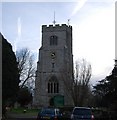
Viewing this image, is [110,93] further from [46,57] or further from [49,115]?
[46,57]

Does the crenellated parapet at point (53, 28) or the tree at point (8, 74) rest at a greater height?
the crenellated parapet at point (53, 28)

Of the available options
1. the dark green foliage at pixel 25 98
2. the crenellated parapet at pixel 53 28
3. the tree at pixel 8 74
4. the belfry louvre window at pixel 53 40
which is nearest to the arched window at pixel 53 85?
the belfry louvre window at pixel 53 40

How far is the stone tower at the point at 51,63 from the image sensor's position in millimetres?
119688

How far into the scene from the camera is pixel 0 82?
36438mm

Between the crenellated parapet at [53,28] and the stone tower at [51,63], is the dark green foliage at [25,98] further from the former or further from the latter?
the crenellated parapet at [53,28]

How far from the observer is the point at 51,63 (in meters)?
121

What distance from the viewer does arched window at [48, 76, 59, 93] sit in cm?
12038

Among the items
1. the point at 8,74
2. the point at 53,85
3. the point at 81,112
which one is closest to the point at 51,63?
the point at 53,85

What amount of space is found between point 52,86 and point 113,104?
79.7 metres

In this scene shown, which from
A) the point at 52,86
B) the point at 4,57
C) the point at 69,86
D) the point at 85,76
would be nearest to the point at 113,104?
the point at 4,57

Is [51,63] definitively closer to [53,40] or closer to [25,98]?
[53,40]

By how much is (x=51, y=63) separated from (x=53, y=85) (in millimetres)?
6513

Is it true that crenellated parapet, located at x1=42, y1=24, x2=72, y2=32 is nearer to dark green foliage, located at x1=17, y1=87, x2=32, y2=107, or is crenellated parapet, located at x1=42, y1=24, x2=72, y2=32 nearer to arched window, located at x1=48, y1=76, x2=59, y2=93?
arched window, located at x1=48, y1=76, x2=59, y2=93

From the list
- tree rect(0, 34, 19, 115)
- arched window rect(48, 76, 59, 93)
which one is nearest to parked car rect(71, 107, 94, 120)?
tree rect(0, 34, 19, 115)
